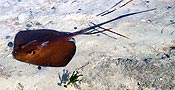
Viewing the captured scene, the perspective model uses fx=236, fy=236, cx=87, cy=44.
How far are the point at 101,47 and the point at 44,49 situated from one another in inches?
38.2

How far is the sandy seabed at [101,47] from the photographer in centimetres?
326

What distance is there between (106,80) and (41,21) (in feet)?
7.70

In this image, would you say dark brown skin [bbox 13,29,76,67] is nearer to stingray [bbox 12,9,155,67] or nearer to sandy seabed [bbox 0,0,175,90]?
stingray [bbox 12,9,155,67]

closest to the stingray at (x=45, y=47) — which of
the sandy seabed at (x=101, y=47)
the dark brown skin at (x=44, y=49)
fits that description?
the dark brown skin at (x=44, y=49)

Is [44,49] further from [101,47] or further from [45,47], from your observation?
[101,47]

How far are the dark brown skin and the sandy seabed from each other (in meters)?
0.12

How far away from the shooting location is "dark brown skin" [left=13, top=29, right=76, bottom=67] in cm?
348

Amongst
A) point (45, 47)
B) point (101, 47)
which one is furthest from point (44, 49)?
point (101, 47)

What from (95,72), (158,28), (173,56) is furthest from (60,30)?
(173,56)

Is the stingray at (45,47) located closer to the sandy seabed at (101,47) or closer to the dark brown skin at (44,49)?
the dark brown skin at (44,49)

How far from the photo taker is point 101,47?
400 centimetres

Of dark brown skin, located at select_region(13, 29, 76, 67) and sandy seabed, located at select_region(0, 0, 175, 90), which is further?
dark brown skin, located at select_region(13, 29, 76, 67)

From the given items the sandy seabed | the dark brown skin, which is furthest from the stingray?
the sandy seabed

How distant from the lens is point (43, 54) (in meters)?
3.52
